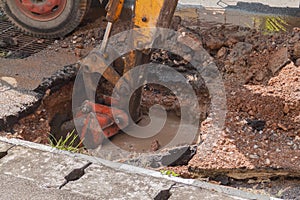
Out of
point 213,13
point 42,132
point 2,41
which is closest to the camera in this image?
point 42,132

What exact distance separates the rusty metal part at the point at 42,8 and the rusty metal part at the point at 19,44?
0.98 feet

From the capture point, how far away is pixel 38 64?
247 inches

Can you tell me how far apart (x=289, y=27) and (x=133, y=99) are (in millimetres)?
2755

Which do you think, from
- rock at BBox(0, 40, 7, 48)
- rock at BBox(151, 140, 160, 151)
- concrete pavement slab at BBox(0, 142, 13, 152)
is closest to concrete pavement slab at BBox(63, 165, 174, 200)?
concrete pavement slab at BBox(0, 142, 13, 152)

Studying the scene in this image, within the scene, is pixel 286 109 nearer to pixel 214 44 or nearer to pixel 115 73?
pixel 214 44

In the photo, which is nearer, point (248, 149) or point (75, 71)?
point (248, 149)

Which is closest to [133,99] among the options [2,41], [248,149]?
[248,149]

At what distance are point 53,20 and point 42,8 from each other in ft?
0.68

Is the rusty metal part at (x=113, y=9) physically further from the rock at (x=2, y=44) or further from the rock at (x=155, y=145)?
the rock at (x=2, y=44)

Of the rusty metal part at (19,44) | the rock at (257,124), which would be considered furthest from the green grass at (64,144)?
the rusty metal part at (19,44)

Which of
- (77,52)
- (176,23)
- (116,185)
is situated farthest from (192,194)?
(176,23)

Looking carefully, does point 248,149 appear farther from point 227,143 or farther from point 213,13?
point 213,13

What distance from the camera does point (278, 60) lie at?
5.96 metres

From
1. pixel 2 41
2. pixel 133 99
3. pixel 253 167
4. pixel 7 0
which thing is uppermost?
pixel 7 0
